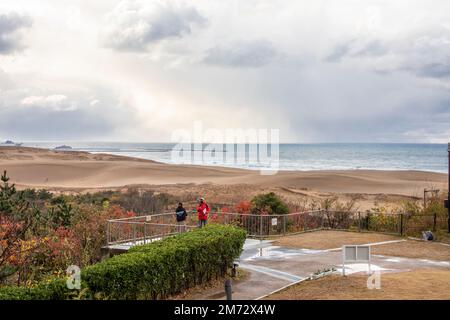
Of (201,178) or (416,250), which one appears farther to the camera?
(201,178)

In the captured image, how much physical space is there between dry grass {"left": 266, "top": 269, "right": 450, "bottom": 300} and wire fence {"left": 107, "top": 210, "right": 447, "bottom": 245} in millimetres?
7339

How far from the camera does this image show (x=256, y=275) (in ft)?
52.5

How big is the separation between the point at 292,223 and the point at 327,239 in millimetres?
3071

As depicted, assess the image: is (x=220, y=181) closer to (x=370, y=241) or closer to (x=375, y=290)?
(x=370, y=241)

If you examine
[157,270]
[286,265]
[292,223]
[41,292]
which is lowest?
[286,265]

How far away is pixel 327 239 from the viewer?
22875 millimetres

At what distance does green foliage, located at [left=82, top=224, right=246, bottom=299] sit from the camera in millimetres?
11055

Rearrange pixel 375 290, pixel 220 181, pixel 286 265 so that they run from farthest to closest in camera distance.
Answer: pixel 220 181
pixel 286 265
pixel 375 290

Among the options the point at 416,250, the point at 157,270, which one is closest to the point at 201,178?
the point at 416,250

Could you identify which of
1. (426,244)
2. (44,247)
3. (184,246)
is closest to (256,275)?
(184,246)

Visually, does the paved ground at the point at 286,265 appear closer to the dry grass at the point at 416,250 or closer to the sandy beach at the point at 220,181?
the dry grass at the point at 416,250

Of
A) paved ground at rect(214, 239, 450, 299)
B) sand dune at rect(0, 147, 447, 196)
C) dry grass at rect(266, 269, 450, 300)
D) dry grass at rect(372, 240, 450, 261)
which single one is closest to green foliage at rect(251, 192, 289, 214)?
paved ground at rect(214, 239, 450, 299)
